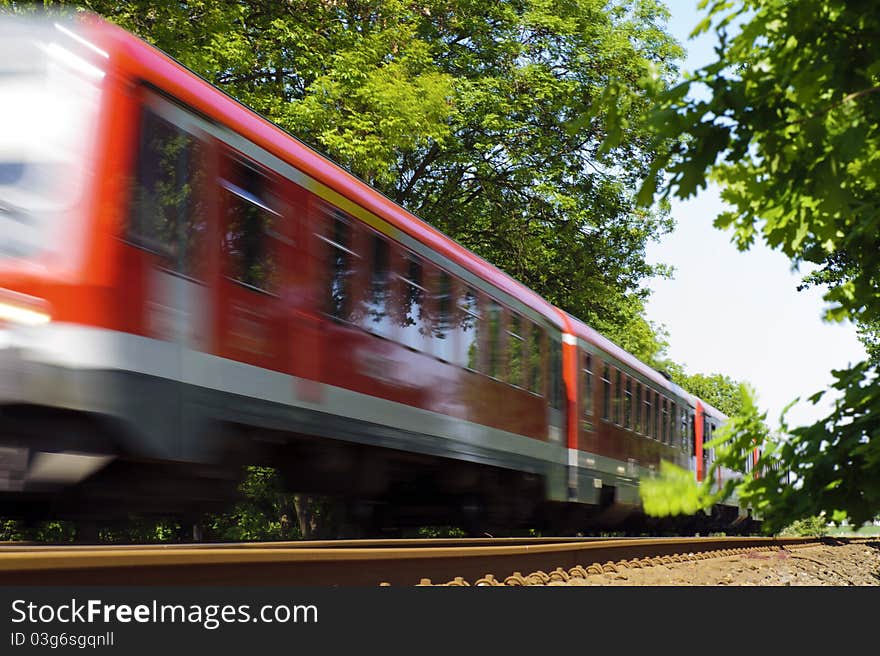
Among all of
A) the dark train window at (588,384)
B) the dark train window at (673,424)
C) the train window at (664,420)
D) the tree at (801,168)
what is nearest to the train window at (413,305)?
the tree at (801,168)

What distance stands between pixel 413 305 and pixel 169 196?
397 cm

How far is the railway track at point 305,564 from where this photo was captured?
4082 millimetres

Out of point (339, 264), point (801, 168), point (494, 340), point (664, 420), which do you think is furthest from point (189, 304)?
point (664, 420)

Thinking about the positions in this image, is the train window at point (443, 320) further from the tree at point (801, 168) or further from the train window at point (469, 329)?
the tree at point (801, 168)

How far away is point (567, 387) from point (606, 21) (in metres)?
11.8

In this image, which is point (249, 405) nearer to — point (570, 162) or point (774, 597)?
point (774, 597)

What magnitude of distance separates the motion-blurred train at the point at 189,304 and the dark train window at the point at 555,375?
3472 mm

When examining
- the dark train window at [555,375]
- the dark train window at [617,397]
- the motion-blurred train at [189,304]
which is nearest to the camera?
the motion-blurred train at [189,304]

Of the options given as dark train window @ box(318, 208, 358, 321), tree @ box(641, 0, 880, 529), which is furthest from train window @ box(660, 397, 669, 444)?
tree @ box(641, 0, 880, 529)

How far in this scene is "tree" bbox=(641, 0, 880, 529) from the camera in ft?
14.6

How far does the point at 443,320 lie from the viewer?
12.0m

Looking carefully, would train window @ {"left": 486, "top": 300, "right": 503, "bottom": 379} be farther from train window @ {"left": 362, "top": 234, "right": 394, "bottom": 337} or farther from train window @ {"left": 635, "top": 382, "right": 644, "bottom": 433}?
train window @ {"left": 635, "top": 382, "right": 644, "bottom": 433}

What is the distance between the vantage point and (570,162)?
24.9 m

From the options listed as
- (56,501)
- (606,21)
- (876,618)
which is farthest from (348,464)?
(606,21)
